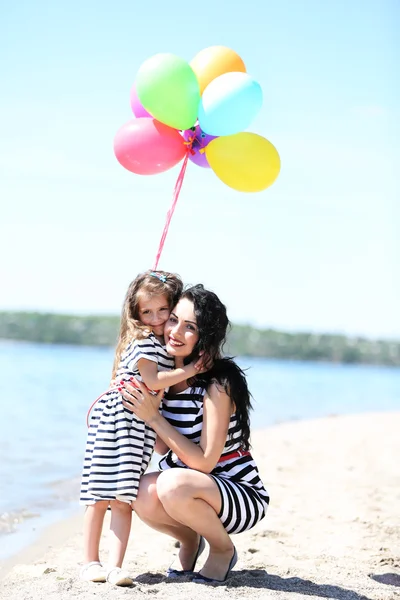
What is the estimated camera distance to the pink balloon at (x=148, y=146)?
12.8ft

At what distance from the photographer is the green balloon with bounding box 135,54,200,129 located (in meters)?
3.73

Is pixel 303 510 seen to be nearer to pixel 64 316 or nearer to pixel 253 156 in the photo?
pixel 253 156

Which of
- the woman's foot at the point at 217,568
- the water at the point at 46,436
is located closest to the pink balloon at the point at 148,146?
the woman's foot at the point at 217,568

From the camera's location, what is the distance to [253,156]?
3.82 meters

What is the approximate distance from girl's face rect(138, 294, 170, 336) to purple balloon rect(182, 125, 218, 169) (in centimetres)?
90

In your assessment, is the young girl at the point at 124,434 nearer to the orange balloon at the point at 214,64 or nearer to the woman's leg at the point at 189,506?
the woman's leg at the point at 189,506

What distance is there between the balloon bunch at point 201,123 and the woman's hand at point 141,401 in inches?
49.3

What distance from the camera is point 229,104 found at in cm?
368

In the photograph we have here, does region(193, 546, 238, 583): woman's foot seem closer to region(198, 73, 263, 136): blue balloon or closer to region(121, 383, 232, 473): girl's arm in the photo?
region(121, 383, 232, 473): girl's arm

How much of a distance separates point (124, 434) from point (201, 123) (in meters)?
1.62

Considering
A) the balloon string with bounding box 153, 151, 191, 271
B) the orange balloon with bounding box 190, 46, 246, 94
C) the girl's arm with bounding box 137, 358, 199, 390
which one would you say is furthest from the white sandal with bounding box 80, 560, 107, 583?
the orange balloon with bounding box 190, 46, 246, 94

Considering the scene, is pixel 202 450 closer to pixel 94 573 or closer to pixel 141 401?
pixel 141 401

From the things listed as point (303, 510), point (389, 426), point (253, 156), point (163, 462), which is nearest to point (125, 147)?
point (253, 156)

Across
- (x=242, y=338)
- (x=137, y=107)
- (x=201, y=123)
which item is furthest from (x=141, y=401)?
(x=242, y=338)
